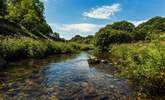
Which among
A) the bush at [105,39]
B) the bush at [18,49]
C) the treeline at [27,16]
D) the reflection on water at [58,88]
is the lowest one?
the reflection on water at [58,88]

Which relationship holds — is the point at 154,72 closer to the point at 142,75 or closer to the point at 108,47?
the point at 142,75

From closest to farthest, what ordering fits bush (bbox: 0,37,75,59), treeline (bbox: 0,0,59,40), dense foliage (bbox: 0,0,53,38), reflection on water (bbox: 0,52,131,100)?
reflection on water (bbox: 0,52,131,100)
bush (bbox: 0,37,75,59)
treeline (bbox: 0,0,59,40)
dense foliage (bbox: 0,0,53,38)

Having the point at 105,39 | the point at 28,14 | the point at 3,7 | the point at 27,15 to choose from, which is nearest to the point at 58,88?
the point at 105,39

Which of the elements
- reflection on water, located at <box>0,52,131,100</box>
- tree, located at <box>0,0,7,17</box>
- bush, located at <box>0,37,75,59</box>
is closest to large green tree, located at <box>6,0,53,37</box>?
tree, located at <box>0,0,7,17</box>

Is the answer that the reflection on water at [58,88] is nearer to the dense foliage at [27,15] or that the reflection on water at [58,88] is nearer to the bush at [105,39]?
the bush at [105,39]

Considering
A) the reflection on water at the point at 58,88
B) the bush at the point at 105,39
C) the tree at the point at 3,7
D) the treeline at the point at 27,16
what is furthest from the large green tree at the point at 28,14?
the reflection on water at the point at 58,88

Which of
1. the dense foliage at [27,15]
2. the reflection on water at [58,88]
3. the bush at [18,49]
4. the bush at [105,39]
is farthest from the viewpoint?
the dense foliage at [27,15]

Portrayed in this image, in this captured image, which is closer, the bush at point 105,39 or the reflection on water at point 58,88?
the reflection on water at point 58,88

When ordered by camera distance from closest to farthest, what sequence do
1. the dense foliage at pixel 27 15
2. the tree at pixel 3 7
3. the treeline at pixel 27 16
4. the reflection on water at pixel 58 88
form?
the reflection on water at pixel 58 88, the tree at pixel 3 7, the treeline at pixel 27 16, the dense foliage at pixel 27 15

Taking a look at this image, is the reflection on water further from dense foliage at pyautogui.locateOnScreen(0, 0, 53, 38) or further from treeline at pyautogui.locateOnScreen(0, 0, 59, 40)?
dense foliage at pyautogui.locateOnScreen(0, 0, 53, 38)

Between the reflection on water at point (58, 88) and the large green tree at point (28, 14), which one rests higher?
the large green tree at point (28, 14)

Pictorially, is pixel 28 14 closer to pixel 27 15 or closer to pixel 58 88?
pixel 27 15

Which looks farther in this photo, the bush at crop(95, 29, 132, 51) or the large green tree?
the large green tree

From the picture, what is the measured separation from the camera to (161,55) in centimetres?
1420
